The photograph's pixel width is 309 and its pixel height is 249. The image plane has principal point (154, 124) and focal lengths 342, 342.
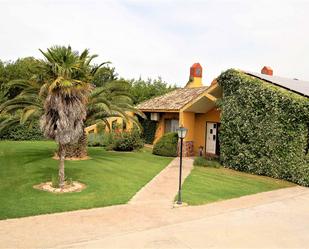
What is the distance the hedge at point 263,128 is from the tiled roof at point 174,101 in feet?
15.3

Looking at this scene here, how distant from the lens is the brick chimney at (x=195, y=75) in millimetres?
30188

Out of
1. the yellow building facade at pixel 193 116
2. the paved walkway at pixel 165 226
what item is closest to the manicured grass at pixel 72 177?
the paved walkway at pixel 165 226

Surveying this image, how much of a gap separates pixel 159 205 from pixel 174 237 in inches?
98.7

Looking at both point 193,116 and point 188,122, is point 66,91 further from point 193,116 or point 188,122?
point 193,116

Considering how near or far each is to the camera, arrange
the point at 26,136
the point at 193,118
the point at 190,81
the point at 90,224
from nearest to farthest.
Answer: the point at 90,224 → the point at 193,118 → the point at 26,136 → the point at 190,81

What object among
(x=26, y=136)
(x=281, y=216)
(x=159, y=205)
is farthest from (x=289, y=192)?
(x=26, y=136)

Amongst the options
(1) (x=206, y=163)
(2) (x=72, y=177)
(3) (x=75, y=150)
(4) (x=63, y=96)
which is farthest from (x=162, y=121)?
(4) (x=63, y=96)

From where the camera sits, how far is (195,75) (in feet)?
99.7

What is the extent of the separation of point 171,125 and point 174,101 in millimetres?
1721

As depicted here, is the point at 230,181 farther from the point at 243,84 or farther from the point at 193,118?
the point at 193,118

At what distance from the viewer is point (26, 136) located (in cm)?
2705

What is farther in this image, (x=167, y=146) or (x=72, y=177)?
(x=167, y=146)

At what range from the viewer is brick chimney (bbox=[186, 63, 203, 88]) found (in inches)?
1188

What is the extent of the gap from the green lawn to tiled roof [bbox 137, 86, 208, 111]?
6465 mm
